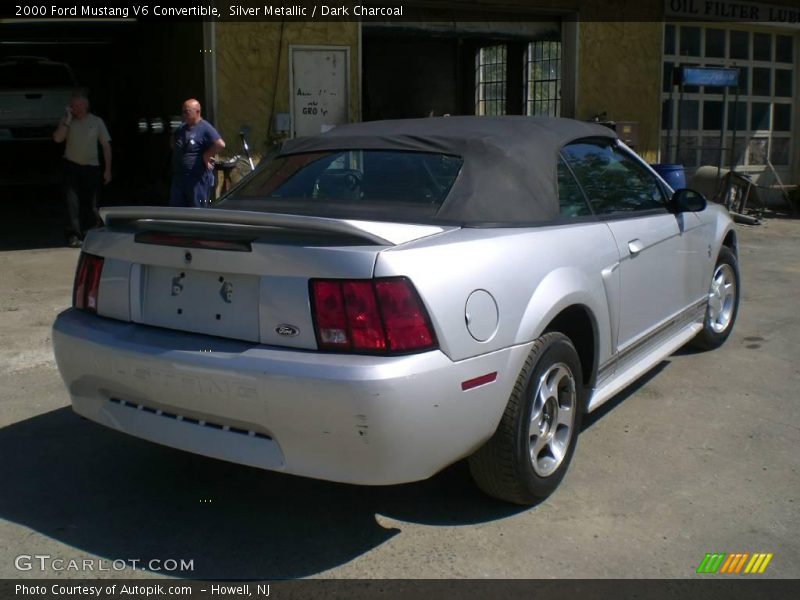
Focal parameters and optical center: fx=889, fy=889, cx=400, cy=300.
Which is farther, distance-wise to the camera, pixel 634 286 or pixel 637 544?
pixel 634 286

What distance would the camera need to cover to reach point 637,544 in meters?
3.40

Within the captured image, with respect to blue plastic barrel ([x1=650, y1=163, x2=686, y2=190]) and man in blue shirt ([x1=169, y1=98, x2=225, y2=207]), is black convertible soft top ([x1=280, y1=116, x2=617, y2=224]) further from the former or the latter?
blue plastic barrel ([x1=650, y1=163, x2=686, y2=190])

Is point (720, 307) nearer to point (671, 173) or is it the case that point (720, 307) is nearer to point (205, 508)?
point (205, 508)

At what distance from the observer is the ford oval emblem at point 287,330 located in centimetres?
310

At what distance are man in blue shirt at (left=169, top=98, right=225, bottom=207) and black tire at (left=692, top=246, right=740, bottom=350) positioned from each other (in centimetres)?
501

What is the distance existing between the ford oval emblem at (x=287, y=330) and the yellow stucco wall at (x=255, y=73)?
294 inches

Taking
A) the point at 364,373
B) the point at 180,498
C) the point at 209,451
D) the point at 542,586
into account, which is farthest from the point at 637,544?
the point at 180,498

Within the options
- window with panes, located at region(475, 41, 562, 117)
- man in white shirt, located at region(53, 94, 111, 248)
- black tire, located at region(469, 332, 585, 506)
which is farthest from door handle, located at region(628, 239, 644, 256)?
window with panes, located at region(475, 41, 562, 117)

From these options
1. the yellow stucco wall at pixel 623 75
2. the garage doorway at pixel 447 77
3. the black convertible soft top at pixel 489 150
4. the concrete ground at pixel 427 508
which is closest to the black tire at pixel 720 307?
the concrete ground at pixel 427 508

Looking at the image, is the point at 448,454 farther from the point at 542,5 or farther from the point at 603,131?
the point at 542,5

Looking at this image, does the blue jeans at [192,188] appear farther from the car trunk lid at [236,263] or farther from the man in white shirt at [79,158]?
the car trunk lid at [236,263]

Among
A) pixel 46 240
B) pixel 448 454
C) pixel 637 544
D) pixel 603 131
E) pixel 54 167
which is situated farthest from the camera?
pixel 54 167

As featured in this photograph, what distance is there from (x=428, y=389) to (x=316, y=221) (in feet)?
2.28

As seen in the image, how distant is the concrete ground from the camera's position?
3.27 metres
